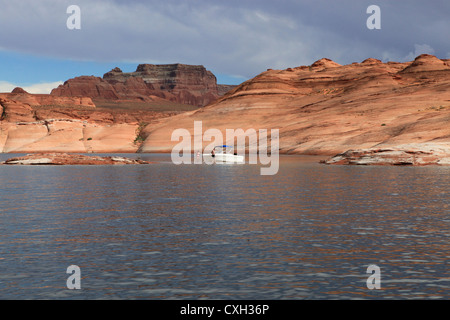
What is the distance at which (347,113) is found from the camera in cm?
14188

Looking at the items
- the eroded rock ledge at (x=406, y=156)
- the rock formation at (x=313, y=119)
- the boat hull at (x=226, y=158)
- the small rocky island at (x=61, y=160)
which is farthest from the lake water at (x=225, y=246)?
the rock formation at (x=313, y=119)

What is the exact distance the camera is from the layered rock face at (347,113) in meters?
104

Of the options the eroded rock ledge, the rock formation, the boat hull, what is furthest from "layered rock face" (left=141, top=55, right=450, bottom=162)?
the boat hull

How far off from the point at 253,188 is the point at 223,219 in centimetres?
1421

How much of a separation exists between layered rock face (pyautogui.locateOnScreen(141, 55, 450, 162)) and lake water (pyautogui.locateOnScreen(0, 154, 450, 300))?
6253cm

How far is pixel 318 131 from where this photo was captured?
127000 millimetres

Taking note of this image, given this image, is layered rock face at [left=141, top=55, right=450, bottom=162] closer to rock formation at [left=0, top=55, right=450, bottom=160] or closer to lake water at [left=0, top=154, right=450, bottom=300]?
rock formation at [left=0, top=55, right=450, bottom=160]

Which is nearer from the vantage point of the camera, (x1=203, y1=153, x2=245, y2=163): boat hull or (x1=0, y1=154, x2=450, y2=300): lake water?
(x1=0, y1=154, x2=450, y2=300): lake water

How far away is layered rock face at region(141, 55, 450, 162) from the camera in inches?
4083

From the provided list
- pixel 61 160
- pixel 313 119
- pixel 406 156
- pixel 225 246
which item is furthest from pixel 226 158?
pixel 313 119

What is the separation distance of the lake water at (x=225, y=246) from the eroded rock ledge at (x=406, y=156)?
37348 mm

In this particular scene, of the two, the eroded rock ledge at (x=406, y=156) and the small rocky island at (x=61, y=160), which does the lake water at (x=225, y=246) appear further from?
the small rocky island at (x=61, y=160)

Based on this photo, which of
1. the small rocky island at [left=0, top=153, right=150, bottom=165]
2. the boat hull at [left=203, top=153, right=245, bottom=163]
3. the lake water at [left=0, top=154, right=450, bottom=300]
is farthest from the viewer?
the boat hull at [left=203, top=153, right=245, bottom=163]

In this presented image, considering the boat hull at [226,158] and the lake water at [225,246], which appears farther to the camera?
the boat hull at [226,158]
